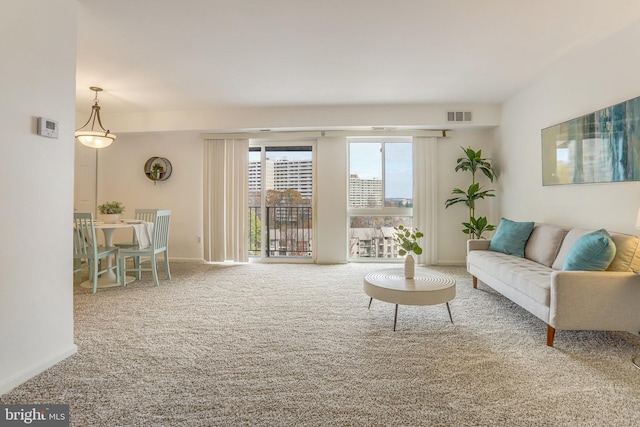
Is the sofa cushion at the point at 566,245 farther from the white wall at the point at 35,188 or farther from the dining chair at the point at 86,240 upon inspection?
the dining chair at the point at 86,240

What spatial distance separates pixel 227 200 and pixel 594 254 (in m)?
4.76

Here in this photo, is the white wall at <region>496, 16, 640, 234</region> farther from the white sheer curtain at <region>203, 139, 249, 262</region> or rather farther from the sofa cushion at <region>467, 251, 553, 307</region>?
the white sheer curtain at <region>203, 139, 249, 262</region>

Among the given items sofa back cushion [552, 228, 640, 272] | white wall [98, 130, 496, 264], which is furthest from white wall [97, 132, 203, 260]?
sofa back cushion [552, 228, 640, 272]

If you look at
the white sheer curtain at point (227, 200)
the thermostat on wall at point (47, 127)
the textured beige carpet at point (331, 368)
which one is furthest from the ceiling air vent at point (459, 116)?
the thermostat on wall at point (47, 127)

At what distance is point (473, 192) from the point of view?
455cm

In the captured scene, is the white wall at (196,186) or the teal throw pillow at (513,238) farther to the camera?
the white wall at (196,186)

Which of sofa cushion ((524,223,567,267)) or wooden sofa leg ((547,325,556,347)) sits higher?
sofa cushion ((524,223,567,267))

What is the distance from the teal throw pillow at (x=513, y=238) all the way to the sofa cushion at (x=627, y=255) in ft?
3.55

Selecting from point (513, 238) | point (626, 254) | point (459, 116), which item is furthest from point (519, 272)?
point (459, 116)

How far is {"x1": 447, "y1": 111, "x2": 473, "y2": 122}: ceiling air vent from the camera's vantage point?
4.66 m

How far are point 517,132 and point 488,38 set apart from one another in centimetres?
192

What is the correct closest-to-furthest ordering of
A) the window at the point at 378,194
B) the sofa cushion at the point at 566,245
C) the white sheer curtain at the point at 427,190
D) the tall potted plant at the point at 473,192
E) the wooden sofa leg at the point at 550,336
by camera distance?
Answer: 1. the wooden sofa leg at the point at 550,336
2. the sofa cushion at the point at 566,245
3. the tall potted plant at the point at 473,192
4. the white sheer curtain at the point at 427,190
5. the window at the point at 378,194

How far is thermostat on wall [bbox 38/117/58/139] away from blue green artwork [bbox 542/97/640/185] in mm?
4167

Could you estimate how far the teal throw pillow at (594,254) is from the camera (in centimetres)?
222
